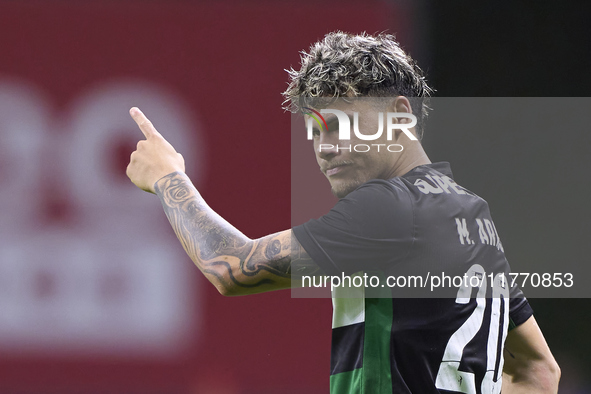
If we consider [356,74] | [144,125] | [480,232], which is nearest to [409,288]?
[480,232]

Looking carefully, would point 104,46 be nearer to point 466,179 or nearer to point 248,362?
point 248,362

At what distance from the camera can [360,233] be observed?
1135mm

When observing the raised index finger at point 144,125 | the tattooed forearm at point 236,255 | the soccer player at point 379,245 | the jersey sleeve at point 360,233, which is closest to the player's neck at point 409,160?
the soccer player at point 379,245

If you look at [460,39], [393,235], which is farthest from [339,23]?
[393,235]

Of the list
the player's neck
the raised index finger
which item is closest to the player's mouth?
the player's neck

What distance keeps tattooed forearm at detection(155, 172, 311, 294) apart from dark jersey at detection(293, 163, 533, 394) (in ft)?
0.21

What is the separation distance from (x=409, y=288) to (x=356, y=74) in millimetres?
512

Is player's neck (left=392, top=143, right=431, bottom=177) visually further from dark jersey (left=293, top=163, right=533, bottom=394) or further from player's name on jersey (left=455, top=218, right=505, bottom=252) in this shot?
player's name on jersey (left=455, top=218, right=505, bottom=252)

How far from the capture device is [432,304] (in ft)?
3.94

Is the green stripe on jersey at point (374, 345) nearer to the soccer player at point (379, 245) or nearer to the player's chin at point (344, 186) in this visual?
the soccer player at point (379, 245)

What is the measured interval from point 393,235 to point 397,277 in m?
0.09

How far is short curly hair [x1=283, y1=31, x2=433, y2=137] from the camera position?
4.61ft

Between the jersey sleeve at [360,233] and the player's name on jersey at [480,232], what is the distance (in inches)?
5.5

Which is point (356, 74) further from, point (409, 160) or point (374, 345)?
point (374, 345)
